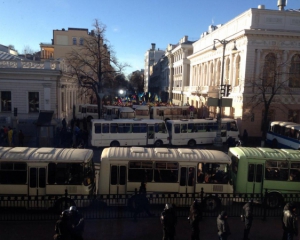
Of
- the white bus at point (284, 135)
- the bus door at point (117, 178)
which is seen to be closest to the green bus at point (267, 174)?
the bus door at point (117, 178)

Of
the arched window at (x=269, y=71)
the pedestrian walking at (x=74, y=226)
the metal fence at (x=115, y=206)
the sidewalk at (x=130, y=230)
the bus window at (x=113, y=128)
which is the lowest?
the sidewalk at (x=130, y=230)

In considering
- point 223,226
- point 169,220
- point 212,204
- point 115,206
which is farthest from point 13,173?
point 223,226

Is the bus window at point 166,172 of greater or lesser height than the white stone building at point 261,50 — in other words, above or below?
below

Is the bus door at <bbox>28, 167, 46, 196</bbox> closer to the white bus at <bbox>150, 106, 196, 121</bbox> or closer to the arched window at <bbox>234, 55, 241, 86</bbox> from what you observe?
the arched window at <bbox>234, 55, 241, 86</bbox>

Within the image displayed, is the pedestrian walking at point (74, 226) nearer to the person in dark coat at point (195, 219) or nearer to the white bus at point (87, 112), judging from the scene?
the person in dark coat at point (195, 219)

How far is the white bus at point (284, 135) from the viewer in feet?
73.4

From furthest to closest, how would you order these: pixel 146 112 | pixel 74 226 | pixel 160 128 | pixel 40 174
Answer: pixel 146 112
pixel 160 128
pixel 40 174
pixel 74 226

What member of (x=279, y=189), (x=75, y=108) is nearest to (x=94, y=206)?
(x=279, y=189)

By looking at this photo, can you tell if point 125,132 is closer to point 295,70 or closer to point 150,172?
point 150,172

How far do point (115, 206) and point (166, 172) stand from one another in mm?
2286

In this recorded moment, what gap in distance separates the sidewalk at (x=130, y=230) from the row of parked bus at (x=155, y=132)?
12955mm

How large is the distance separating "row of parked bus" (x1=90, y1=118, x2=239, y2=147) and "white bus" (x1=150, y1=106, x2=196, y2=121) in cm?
1477

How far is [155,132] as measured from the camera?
79.5 feet

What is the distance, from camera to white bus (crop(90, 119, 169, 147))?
23.2m
